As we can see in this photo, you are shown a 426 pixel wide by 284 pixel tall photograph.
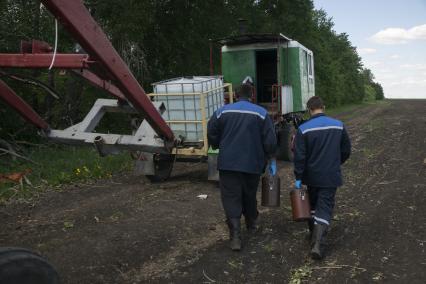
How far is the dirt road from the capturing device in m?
4.93

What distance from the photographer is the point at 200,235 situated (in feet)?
20.2

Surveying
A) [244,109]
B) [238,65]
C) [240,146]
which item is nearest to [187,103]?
[244,109]

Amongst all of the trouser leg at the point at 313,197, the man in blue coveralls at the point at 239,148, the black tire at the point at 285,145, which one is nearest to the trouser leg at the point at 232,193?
the man in blue coveralls at the point at 239,148

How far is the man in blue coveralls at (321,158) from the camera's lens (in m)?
5.45

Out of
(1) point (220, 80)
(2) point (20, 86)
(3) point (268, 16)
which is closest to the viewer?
(1) point (220, 80)

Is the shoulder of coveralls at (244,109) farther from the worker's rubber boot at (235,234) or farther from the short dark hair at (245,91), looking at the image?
the worker's rubber boot at (235,234)

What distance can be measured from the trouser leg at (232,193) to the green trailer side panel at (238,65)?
7.74 metres

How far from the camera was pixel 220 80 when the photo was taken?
965cm

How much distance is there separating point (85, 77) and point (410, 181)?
5840 mm

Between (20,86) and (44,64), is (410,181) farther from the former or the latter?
(20,86)

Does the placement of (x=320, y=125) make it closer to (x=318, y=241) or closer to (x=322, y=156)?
(x=322, y=156)

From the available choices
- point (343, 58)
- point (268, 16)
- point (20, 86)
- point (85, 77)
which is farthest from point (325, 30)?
point (85, 77)

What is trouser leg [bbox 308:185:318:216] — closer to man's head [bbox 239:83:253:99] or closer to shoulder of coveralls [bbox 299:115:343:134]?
shoulder of coveralls [bbox 299:115:343:134]

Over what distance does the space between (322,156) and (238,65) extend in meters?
8.26
